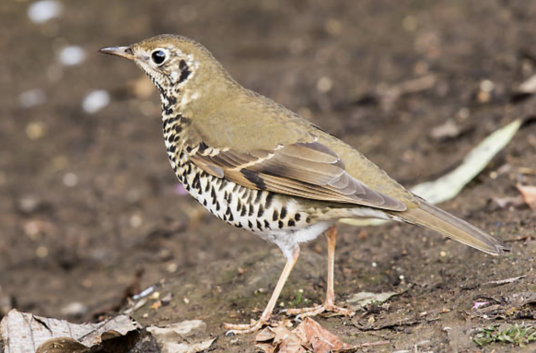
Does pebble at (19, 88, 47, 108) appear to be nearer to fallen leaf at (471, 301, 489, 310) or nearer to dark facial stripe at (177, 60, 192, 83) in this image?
dark facial stripe at (177, 60, 192, 83)

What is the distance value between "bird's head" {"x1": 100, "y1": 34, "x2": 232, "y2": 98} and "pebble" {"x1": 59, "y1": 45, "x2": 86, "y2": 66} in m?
5.43

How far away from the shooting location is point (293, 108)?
350 inches

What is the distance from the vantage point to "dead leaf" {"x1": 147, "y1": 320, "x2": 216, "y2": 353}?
4430mm

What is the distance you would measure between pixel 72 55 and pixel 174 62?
574 cm

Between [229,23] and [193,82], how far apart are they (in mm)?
5713

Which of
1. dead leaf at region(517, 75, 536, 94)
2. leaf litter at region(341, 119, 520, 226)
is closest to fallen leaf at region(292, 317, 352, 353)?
leaf litter at region(341, 119, 520, 226)

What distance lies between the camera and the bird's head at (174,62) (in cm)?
508

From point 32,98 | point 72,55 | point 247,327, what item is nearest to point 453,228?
point 247,327

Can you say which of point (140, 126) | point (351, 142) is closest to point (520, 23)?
point (351, 142)

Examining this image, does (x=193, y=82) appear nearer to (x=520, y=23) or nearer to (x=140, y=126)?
(x=140, y=126)

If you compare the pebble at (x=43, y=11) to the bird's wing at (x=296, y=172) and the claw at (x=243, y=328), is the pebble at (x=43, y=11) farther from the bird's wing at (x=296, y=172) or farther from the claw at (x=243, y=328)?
the claw at (x=243, y=328)

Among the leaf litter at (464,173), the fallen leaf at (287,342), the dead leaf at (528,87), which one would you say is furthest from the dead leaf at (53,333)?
the dead leaf at (528,87)

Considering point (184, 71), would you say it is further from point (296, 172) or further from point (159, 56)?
point (296, 172)

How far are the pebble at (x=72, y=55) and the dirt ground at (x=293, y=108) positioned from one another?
0.27 ft
